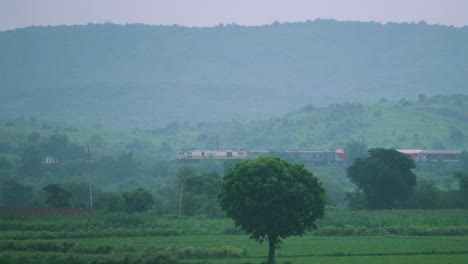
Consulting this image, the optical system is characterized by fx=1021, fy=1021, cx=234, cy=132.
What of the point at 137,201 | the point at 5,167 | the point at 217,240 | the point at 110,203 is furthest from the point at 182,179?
the point at 5,167

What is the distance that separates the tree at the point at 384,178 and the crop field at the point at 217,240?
5471 mm

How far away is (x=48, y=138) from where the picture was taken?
5832 inches

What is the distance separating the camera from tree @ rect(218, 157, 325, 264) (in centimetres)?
4088

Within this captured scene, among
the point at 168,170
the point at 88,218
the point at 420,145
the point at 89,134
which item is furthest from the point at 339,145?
the point at 88,218

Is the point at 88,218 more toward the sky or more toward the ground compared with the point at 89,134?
more toward the ground

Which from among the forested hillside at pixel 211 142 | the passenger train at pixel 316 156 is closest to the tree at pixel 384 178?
the forested hillside at pixel 211 142

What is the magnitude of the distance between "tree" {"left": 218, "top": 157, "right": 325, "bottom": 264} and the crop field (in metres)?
1.39

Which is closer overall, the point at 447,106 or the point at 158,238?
the point at 158,238

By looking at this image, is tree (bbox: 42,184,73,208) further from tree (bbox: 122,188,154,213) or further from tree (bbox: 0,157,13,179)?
tree (bbox: 0,157,13,179)

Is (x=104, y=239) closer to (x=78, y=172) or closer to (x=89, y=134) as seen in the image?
(x=78, y=172)

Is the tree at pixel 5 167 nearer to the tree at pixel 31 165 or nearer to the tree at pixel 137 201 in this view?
the tree at pixel 31 165

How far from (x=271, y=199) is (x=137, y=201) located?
90.1ft

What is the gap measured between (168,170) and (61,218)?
203ft

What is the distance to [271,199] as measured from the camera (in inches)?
1604
